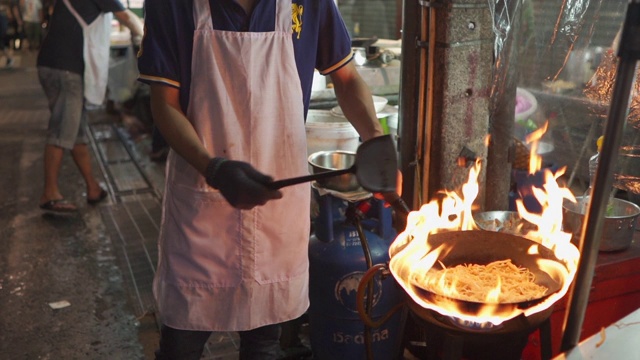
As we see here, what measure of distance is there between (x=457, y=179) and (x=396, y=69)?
2.80 metres

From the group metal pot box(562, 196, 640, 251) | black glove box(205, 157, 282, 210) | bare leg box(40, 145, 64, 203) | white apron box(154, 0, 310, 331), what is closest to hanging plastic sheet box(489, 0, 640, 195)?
metal pot box(562, 196, 640, 251)

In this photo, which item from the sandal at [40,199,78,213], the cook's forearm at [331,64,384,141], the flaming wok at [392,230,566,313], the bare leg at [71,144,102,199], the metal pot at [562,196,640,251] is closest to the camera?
the flaming wok at [392,230,566,313]

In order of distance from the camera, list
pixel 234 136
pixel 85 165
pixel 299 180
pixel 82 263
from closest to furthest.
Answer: pixel 299 180 → pixel 234 136 → pixel 82 263 → pixel 85 165

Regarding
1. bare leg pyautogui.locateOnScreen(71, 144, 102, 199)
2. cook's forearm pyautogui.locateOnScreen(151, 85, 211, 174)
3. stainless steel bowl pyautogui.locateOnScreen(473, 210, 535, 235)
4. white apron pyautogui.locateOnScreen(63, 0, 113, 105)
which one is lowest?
bare leg pyautogui.locateOnScreen(71, 144, 102, 199)

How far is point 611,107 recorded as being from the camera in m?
1.47

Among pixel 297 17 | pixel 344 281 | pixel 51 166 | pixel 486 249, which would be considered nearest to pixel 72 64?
pixel 51 166

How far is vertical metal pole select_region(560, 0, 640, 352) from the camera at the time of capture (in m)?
1.43

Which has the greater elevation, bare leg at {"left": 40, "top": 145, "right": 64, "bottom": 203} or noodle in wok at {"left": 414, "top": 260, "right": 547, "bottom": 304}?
noodle in wok at {"left": 414, "top": 260, "right": 547, "bottom": 304}

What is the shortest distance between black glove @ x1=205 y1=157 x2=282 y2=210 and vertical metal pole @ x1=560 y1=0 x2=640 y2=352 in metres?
1.06

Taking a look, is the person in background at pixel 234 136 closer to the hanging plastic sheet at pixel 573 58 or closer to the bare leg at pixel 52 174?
the hanging plastic sheet at pixel 573 58

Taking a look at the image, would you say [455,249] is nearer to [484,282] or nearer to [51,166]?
[484,282]

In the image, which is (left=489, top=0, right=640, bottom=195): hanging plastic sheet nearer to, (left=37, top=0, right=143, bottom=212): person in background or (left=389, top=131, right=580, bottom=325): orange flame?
(left=389, top=131, right=580, bottom=325): orange flame

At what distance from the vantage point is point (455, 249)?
282 centimetres

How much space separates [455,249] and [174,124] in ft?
4.41
